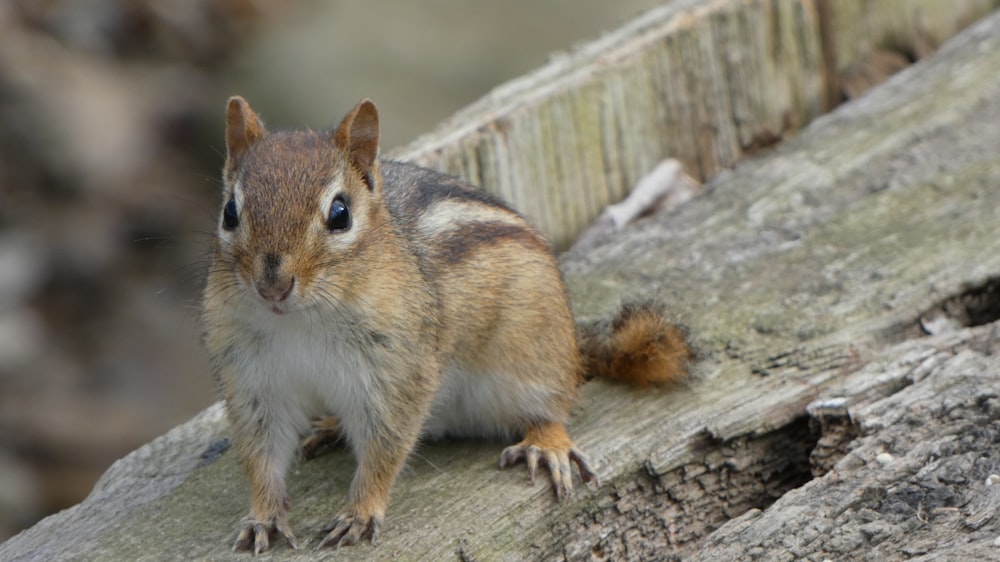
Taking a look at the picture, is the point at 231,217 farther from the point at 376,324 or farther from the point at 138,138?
the point at 138,138

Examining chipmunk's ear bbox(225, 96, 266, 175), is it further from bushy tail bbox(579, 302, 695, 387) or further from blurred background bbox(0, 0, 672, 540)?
blurred background bbox(0, 0, 672, 540)

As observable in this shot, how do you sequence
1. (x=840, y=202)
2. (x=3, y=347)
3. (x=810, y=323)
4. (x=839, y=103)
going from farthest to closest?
1. (x=3, y=347)
2. (x=839, y=103)
3. (x=840, y=202)
4. (x=810, y=323)

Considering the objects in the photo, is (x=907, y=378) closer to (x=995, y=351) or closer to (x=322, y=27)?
(x=995, y=351)

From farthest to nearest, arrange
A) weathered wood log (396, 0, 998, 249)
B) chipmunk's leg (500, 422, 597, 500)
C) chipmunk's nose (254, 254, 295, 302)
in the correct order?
weathered wood log (396, 0, 998, 249), chipmunk's leg (500, 422, 597, 500), chipmunk's nose (254, 254, 295, 302)

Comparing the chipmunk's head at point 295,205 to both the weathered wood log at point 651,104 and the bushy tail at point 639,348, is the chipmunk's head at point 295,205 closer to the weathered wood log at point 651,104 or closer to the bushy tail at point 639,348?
the bushy tail at point 639,348

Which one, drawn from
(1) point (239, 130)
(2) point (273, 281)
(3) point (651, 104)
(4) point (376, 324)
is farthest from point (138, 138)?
(2) point (273, 281)

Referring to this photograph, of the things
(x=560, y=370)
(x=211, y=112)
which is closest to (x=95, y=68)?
(x=211, y=112)

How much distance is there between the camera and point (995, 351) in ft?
10.2

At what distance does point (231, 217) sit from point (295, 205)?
157mm

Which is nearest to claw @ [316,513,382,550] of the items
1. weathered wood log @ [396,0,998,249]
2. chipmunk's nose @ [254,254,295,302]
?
chipmunk's nose @ [254,254,295,302]

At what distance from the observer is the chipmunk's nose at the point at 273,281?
2680mm

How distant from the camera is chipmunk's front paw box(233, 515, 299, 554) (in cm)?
286

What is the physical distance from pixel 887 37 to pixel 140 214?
4194mm

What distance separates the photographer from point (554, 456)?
303 centimetres
